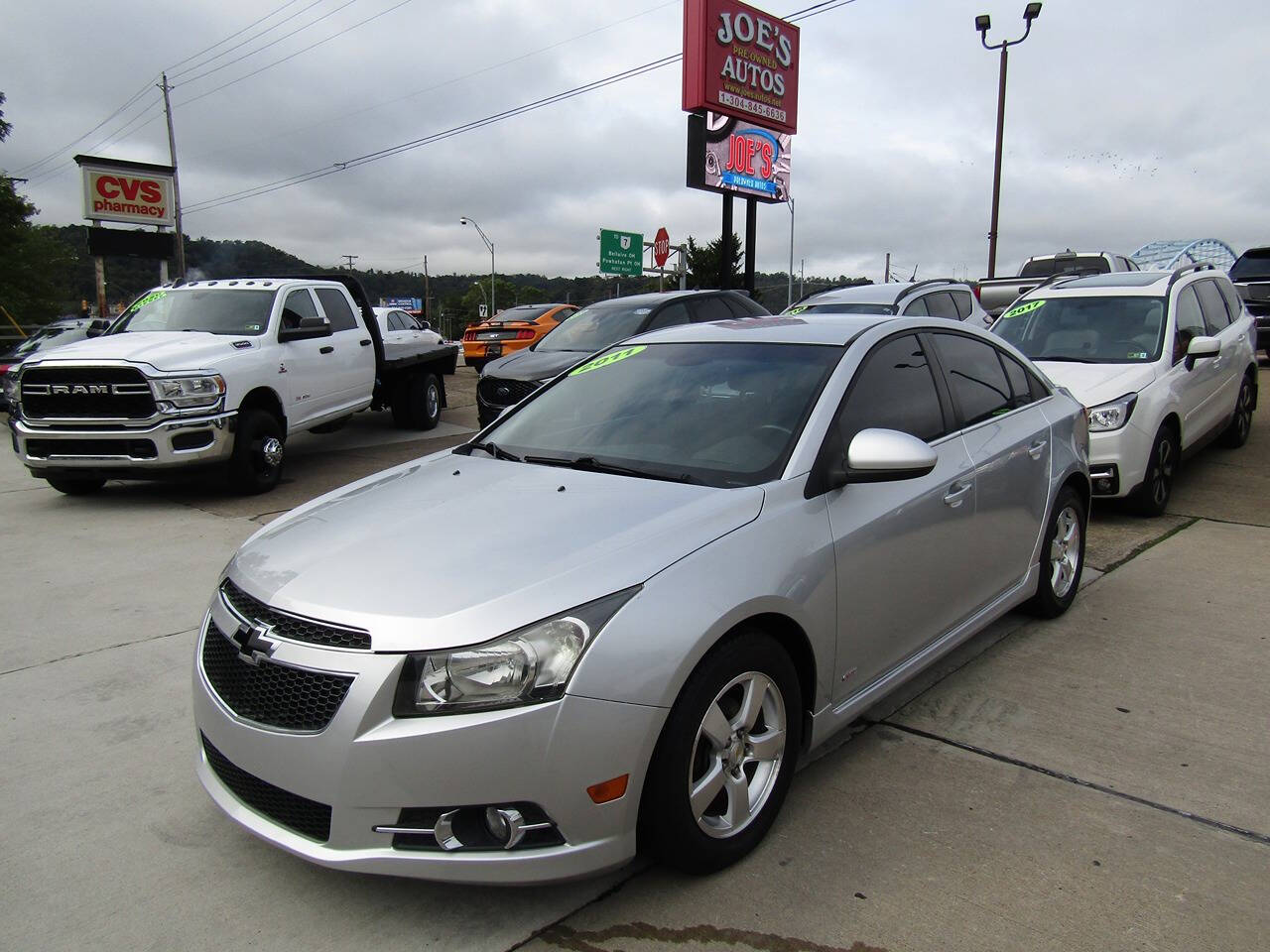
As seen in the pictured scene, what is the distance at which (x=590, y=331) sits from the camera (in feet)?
33.9

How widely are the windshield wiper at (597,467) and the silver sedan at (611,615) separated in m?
0.01

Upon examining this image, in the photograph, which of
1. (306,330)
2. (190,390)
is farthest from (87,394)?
(306,330)

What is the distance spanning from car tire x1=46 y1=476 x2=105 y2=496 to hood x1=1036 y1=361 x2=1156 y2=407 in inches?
321

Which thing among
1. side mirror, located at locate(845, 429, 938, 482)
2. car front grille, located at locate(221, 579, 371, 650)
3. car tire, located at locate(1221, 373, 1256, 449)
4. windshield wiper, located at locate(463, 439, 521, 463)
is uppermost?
side mirror, located at locate(845, 429, 938, 482)

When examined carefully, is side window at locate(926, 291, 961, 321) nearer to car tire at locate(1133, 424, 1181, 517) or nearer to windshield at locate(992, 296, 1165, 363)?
windshield at locate(992, 296, 1165, 363)

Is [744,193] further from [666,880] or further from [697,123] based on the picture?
[666,880]

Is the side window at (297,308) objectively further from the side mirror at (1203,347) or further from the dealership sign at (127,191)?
the dealership sign at (127,191)

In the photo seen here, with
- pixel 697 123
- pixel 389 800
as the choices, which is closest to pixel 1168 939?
pixel 389 800

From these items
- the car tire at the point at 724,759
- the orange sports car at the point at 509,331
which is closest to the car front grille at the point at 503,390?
the car tire at the point at 724,759

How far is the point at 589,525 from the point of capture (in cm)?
259

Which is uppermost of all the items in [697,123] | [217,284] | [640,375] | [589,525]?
[697,123]

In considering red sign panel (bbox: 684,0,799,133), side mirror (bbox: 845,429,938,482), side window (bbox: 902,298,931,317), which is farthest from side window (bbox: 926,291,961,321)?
side mirror (bbox: 845,429,938,482)

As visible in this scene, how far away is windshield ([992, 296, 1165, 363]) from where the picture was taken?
7082 mm

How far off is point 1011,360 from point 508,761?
11.1 feet
